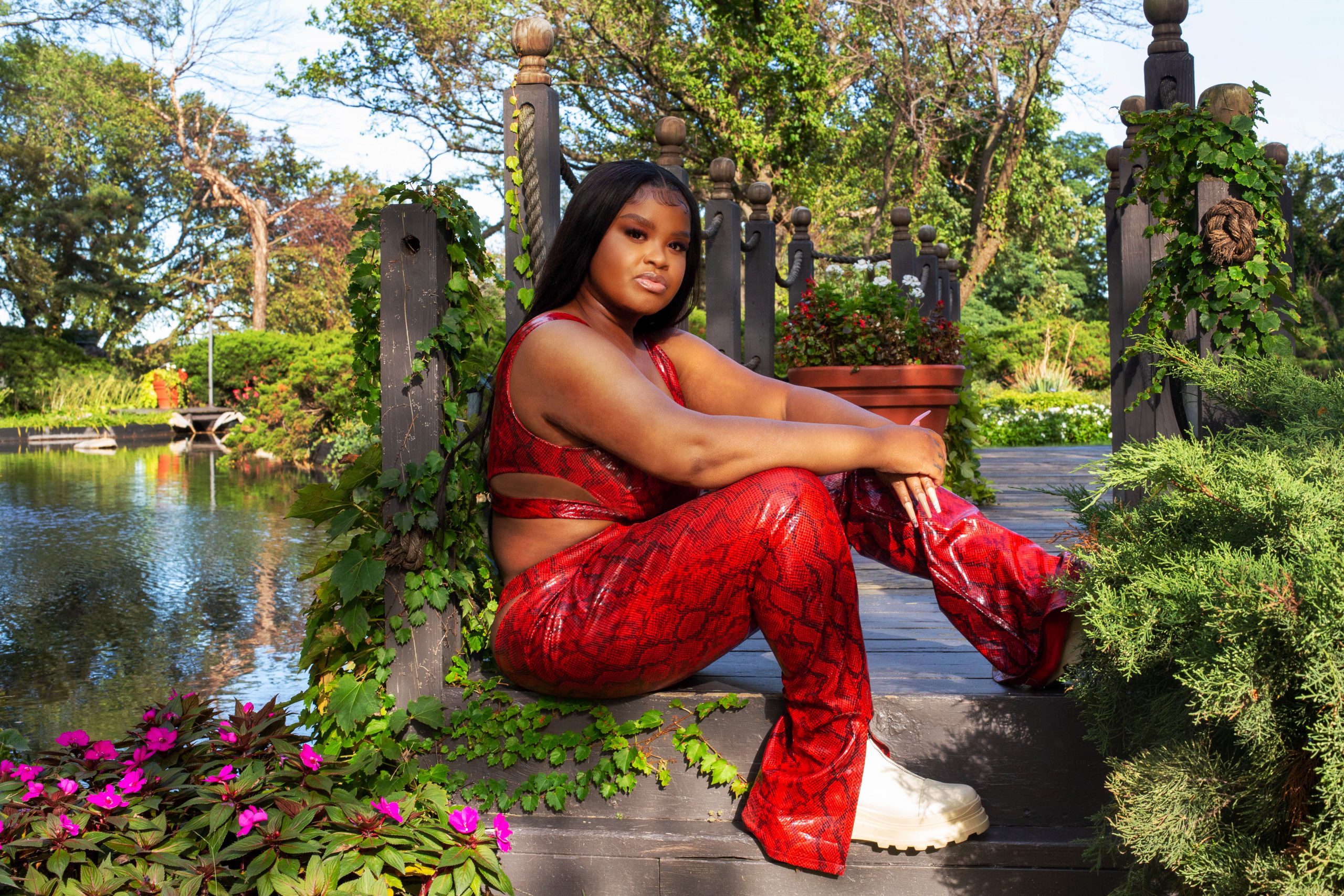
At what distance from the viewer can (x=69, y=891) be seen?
172 cm

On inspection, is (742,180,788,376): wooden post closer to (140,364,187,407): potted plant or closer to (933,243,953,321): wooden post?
(933,243,953,321): wooden post

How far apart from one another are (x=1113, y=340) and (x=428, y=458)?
10.2 feet

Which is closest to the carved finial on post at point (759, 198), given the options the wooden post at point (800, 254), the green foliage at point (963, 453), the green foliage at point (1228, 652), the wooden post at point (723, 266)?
the wooden post at point (723, 266)

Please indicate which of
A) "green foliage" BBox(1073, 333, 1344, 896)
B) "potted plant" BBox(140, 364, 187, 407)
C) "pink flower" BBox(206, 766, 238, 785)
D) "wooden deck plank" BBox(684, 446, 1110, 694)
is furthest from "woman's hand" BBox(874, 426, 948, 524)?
"potted plant" BBox(140, 364, 187, 407)

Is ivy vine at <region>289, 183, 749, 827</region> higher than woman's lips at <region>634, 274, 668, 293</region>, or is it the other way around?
woman's lips at <region>634, 274, 668, 293</region>

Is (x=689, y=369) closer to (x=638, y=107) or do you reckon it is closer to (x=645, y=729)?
(x=645, y=729)

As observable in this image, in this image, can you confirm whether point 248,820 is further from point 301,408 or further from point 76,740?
point 301,408

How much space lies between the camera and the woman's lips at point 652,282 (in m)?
2.14

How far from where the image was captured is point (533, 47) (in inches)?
114

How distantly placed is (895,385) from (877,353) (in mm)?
A: 206

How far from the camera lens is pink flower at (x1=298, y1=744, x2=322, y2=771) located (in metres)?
2.05

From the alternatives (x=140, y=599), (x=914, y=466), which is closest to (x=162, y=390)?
(x=140, y=599)

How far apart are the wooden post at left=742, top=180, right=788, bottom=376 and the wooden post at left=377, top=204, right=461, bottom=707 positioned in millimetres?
3277

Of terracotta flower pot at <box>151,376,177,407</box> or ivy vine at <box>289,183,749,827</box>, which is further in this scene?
terracotta flower pot at <box>151,376,177,407</box>
